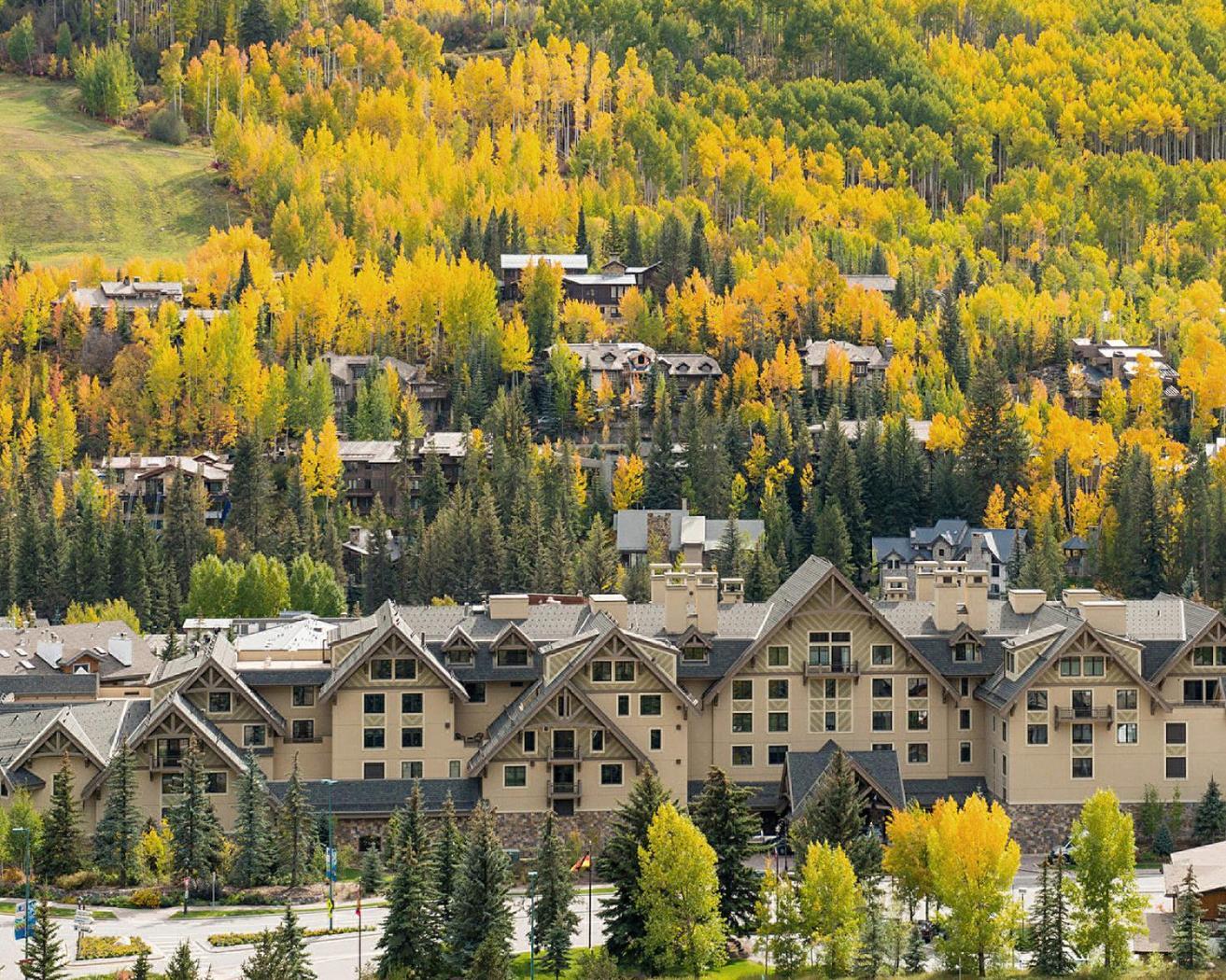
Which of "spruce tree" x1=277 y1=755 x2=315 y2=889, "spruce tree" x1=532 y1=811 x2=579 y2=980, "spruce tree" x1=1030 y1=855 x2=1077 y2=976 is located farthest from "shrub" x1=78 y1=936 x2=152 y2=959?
"spruce tree" x1=1030 y1=855 x2=1077 y2=976

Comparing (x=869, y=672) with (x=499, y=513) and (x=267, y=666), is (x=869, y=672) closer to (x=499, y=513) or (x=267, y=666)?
(x=267, y=666)

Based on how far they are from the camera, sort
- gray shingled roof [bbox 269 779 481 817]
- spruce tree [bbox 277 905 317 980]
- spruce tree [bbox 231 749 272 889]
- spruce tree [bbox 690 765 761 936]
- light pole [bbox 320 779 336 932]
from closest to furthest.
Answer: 1. spruce tree [bbox 277 905 317 980]
2. spruce tree [bbox 690 765 761 936]
3. light pole [bbox 320 779 336 932]
4. spruce tree [bbox 231 749 272 889]
5. gray shingled roof [bbox 269 779 481 817]

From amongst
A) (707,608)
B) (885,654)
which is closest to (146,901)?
(707,608)

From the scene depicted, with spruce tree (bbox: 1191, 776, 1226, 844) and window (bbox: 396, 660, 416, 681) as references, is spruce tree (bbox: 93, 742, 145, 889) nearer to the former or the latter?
window (bbox: 396, 660, 416, 681)

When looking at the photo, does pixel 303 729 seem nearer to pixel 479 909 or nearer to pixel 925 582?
pixel 479 909

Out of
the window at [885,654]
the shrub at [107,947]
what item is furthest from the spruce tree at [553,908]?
the window at [885,654]

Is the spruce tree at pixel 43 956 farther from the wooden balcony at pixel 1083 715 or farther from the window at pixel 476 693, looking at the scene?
the wooden balcony at pixel 1083 715
